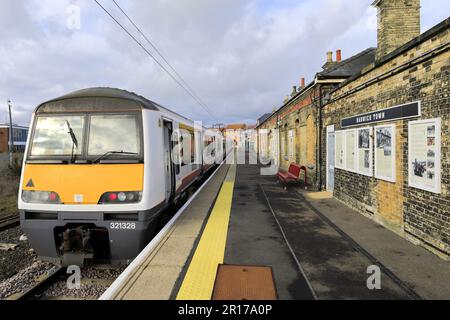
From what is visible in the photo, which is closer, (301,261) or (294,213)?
(301,261)

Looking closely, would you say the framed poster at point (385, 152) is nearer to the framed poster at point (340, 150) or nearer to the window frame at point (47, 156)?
the framed poster at point (340, 150)

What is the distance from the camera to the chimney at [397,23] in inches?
289

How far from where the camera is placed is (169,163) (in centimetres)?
616

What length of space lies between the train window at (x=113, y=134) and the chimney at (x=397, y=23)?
6324mm

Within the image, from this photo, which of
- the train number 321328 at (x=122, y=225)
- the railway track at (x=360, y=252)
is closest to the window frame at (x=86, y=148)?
the train number 321328 at (x=122, y=225)

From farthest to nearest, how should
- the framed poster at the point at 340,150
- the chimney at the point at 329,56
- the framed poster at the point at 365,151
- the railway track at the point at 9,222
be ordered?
the chimney at the point at 329,56 < the framed poster at the point at 340,150 < the railway track at the point at 9,222 < the framed poster at the point at 365,151

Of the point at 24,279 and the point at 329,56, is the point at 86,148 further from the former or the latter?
the point at 329,56

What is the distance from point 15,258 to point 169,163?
3464 millimetres

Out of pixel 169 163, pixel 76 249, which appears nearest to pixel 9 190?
pixel 169 163

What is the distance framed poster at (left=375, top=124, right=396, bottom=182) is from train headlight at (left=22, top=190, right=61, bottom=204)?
5.98 m
